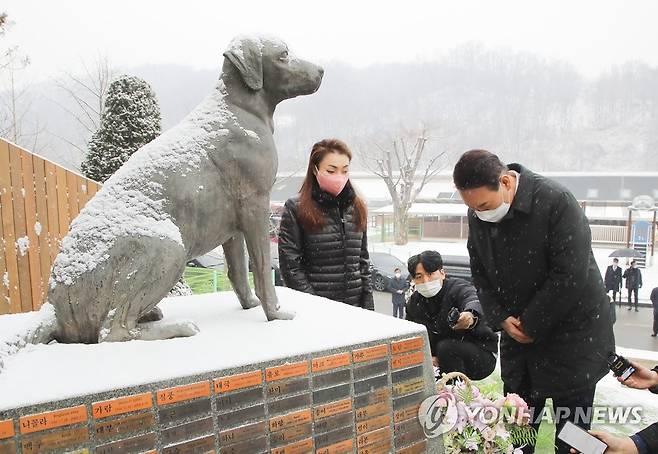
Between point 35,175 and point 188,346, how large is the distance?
13.7 ft

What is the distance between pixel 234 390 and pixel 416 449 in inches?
34.9

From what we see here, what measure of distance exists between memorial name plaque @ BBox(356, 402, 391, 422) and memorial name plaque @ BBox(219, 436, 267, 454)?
0.39m

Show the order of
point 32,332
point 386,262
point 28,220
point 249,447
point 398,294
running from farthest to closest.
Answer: point 386,262 < point 398,294 < point 28,220 < point 32,332 < point 249,447

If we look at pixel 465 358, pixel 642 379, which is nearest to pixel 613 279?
pixel 465 358

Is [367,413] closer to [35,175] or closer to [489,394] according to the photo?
[489,394]

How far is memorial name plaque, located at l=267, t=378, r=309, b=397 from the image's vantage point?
1631 mm

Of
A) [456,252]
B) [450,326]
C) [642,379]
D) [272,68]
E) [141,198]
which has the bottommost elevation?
[456,252]

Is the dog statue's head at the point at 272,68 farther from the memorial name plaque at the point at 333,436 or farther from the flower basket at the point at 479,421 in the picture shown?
the flower basket at the point at 479,421

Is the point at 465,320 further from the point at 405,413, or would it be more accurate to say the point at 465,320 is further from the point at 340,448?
the point at 340,448

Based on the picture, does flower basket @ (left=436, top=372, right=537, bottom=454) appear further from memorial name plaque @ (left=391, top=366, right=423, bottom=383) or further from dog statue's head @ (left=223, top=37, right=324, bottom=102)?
dog statue's head @ (left=223, top=37, right=324, bottom=102)

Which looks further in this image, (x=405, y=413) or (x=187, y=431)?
(x=405, y=413)

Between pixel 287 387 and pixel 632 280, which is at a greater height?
pixel 287 387

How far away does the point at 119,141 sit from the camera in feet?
24.9

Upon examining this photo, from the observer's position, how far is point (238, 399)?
157cm
